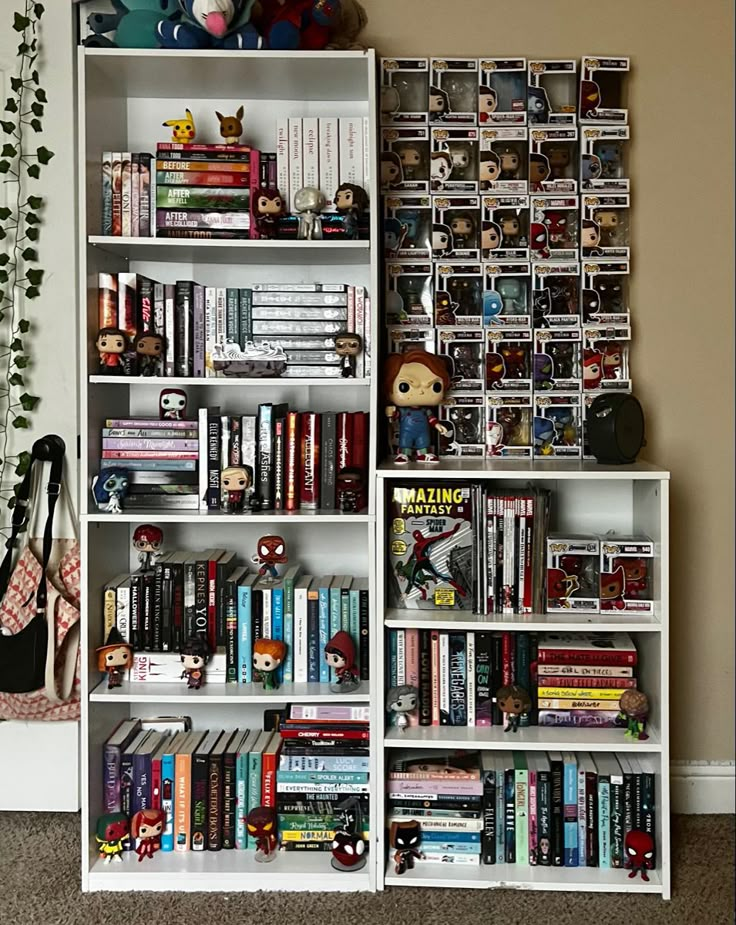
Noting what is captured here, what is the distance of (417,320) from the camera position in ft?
7.59

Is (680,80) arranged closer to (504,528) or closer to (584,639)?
(504,528)

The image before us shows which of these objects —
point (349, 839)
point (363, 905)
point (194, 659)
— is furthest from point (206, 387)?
point (363, 905)

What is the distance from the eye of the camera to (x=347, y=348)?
2.15m

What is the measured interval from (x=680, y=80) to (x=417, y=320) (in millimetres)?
855

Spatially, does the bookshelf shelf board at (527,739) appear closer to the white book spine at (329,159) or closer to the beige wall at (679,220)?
the beige wall at (679,220)

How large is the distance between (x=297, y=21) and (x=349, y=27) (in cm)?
19

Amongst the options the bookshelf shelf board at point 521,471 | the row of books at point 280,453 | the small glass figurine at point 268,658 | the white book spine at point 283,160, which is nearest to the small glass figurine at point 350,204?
the white book spine at point 283,160

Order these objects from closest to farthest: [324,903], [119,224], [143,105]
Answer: [324,903] → [119,224] → [143,105]

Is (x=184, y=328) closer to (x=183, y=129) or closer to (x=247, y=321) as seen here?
(x=247, y=321)

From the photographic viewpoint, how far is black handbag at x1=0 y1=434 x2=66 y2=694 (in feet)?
7.25

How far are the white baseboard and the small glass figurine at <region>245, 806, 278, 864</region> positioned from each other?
1008mm

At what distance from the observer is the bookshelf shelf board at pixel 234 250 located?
6.72 ft

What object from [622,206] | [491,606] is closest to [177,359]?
[491,606]

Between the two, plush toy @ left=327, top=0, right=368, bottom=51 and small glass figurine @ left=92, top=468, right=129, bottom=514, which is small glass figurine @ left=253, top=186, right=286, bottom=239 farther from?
small glass figurine @ left=92, top=468, right=129, bottom=514
